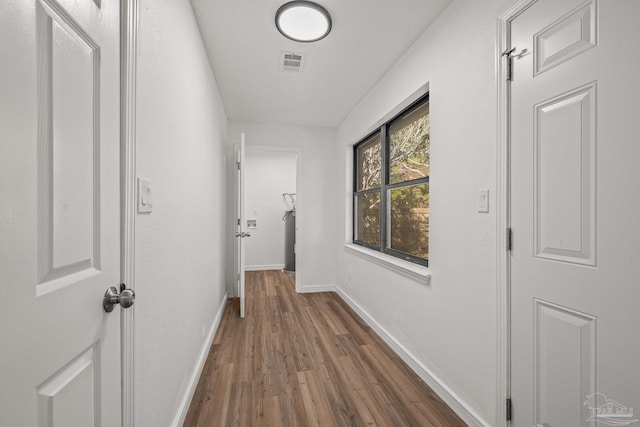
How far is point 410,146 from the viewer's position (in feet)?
7.71

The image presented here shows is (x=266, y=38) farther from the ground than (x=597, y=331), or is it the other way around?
(x=266, y=38)

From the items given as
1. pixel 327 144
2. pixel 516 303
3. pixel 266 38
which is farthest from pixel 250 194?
pixel 516 303

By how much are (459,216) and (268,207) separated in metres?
4.39

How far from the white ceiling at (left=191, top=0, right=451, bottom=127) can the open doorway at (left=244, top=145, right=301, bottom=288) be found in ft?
7.49

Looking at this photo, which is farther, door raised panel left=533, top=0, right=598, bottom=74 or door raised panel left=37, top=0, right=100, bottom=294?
door raised panel left=533, top=0, right=598, bottom=74

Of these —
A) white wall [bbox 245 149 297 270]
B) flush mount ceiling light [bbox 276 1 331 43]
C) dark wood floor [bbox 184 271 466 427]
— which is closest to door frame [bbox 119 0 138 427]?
dark wood floor [bbox 184 271 466 427]

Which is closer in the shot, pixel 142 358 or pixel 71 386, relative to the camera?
pixel 71 386

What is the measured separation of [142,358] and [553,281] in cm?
157

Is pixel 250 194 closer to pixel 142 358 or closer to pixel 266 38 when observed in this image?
pixel 266 38

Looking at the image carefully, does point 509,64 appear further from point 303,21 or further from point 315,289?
point 315,289

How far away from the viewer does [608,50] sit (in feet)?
3.04

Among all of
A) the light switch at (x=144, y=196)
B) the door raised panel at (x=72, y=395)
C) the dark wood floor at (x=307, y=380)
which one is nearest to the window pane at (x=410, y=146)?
the dark wood floor at (x=307, y=380)

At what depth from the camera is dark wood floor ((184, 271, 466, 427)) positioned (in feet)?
5.05

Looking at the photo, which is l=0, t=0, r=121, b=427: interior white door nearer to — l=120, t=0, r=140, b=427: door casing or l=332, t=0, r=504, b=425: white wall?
l=120, t=0, r=140, b=427: door casing
